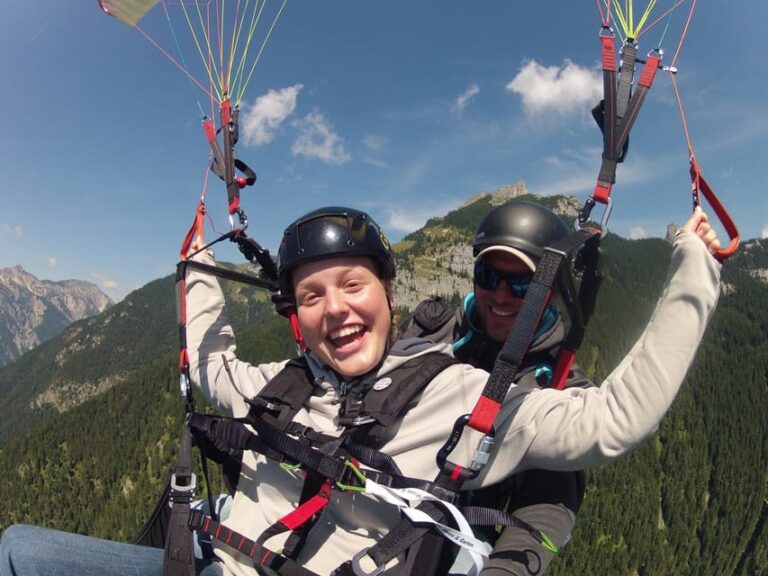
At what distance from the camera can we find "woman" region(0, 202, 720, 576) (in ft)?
5.24

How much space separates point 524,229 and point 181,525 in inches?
95.1

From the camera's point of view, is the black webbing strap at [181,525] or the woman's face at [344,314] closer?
the black webbing strap at [181,525]

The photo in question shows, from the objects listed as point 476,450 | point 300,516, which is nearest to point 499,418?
point 476,450

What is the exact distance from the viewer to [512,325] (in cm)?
283

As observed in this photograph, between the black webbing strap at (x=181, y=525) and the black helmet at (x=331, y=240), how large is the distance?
95cm

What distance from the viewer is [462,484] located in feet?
6.24

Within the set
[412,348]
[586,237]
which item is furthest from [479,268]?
[586,237]

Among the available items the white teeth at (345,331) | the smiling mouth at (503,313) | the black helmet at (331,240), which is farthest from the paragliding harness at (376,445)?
the smiling mouth at (503,313)

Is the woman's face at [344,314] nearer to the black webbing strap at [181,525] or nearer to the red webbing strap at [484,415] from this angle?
the red webbing strap at [484,415]

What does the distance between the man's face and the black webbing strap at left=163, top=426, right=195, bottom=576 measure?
74.5 inches

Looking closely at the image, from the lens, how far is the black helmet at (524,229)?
122 inches

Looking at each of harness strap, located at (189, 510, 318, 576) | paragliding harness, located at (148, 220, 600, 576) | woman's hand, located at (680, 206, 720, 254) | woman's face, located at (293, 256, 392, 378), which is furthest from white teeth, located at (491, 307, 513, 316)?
harness strap, located at (189, 510, 318, 576)

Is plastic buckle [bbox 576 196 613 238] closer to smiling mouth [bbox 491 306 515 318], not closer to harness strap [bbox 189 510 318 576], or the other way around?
smiling mouth [bbox 491 306 515 318]

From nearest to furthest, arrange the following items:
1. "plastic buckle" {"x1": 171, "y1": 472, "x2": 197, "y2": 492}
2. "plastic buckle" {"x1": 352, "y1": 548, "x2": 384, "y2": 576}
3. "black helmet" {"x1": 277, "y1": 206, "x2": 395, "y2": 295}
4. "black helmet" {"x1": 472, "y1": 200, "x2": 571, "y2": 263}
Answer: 1. "plastic buckle" {"x1": 352, "y1": 548, "x2": 384, "y2": 576}
2. "plastic buckle" {"x1": 171, "y1": 472, "x2": 197, "y2": 492}
3. "black helmet" {"x1": 277, "y1": 206, "x2": 395, "y2": 295}
4. "black helmet" {"x1": 472, "y1": 200, "x2": 571, "y2": 263}
